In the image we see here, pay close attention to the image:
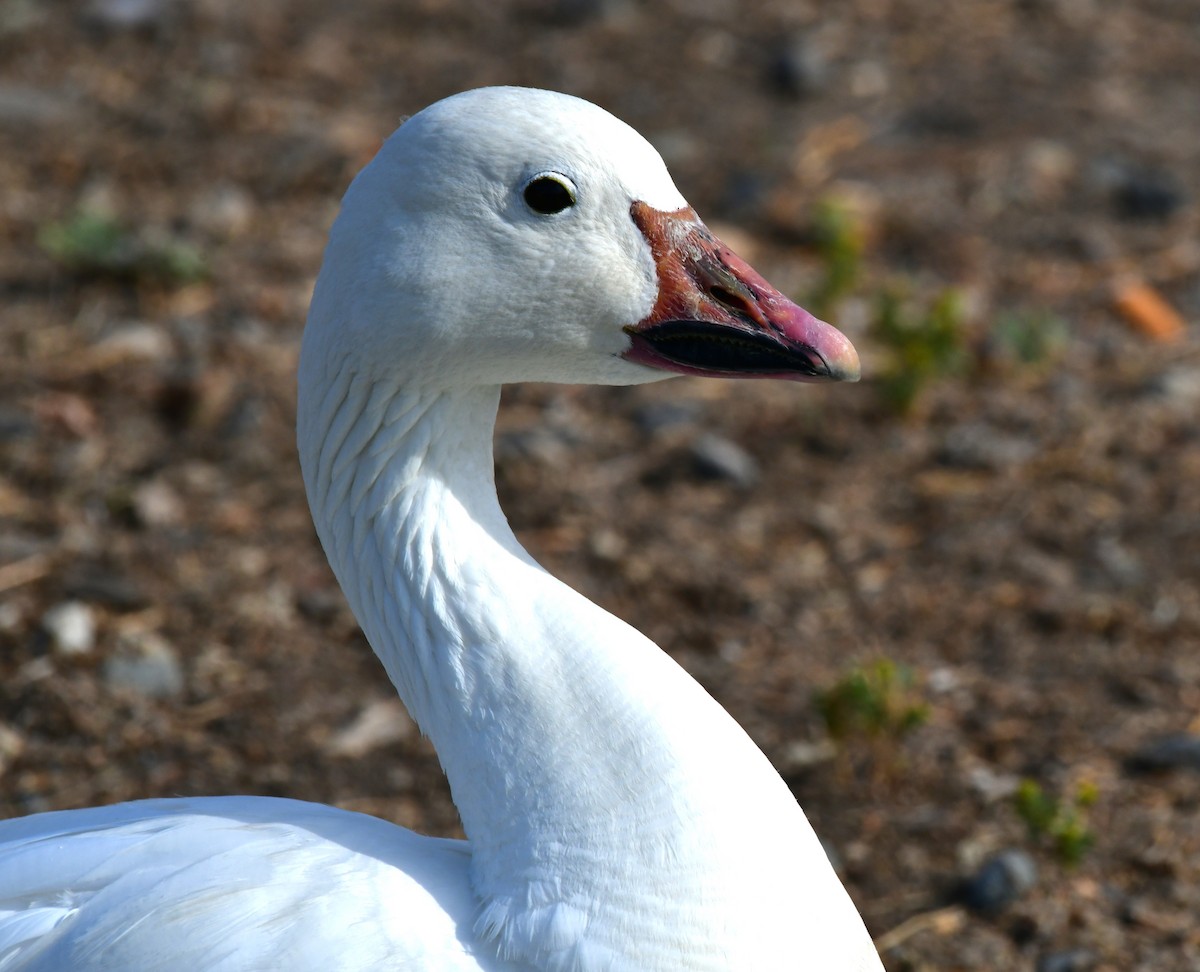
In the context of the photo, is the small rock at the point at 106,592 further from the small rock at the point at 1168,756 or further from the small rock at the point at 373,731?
the small rock at the point at 1168,756

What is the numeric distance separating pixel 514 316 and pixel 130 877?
1024mm

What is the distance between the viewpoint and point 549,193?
238cm

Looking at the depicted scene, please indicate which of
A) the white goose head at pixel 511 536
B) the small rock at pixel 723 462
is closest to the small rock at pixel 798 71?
the small rock at pixel 723 462

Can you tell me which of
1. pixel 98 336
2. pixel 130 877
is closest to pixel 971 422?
pixel 98 336

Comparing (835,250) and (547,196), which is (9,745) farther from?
(835,250)

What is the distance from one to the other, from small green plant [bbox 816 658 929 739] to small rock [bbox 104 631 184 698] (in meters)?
1.62

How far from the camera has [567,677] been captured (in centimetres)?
238

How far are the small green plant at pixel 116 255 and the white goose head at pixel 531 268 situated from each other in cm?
314

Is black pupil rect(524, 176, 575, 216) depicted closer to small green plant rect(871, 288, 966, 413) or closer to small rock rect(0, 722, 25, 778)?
small rock rect(0, 722, 25, 778)

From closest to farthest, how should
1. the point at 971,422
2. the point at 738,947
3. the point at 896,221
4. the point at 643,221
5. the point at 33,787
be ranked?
the point at 738,947, the point at 643,221, the point at 33,787, the point at 971,422, the point at 896,221

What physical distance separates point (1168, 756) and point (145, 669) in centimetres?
252

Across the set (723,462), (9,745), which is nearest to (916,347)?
(723,462)

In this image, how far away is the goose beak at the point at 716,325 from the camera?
2447 mm

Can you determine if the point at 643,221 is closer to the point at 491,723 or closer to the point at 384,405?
the point at 384,405
